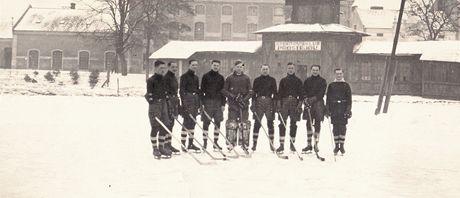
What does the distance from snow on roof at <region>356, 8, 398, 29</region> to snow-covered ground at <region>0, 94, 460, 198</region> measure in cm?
4695

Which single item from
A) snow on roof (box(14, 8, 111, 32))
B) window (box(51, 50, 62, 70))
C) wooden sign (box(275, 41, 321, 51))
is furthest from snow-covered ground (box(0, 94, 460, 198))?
window (box(51, 50, 62, 70))

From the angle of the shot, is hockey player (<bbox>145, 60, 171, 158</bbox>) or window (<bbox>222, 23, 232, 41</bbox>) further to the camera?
window (<bbox>222, 23, 232, 41</bbox>)

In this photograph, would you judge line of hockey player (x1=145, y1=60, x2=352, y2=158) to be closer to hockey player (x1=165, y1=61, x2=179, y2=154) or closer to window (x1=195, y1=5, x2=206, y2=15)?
A: hockey player (x1=165, y1=61, x2=179, y2=154)

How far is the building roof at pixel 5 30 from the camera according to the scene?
57.5m

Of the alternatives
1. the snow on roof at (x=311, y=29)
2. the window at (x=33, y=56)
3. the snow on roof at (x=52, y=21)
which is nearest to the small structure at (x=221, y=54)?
the snow on roof at (x=311, y=29)

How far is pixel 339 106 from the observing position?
11.9 metres

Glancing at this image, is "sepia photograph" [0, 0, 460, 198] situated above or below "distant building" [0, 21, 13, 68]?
below

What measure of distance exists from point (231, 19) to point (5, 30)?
2193 centimetres

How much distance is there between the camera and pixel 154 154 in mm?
10742

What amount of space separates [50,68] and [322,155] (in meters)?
48.0

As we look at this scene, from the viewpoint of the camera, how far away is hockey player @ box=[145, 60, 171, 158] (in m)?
10.9

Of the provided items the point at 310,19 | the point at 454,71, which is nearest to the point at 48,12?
the point at 310,19

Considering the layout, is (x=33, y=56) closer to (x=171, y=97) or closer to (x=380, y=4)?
(x=380, y=4)

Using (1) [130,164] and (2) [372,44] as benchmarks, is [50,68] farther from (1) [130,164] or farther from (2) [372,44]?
(1) [130,164]
